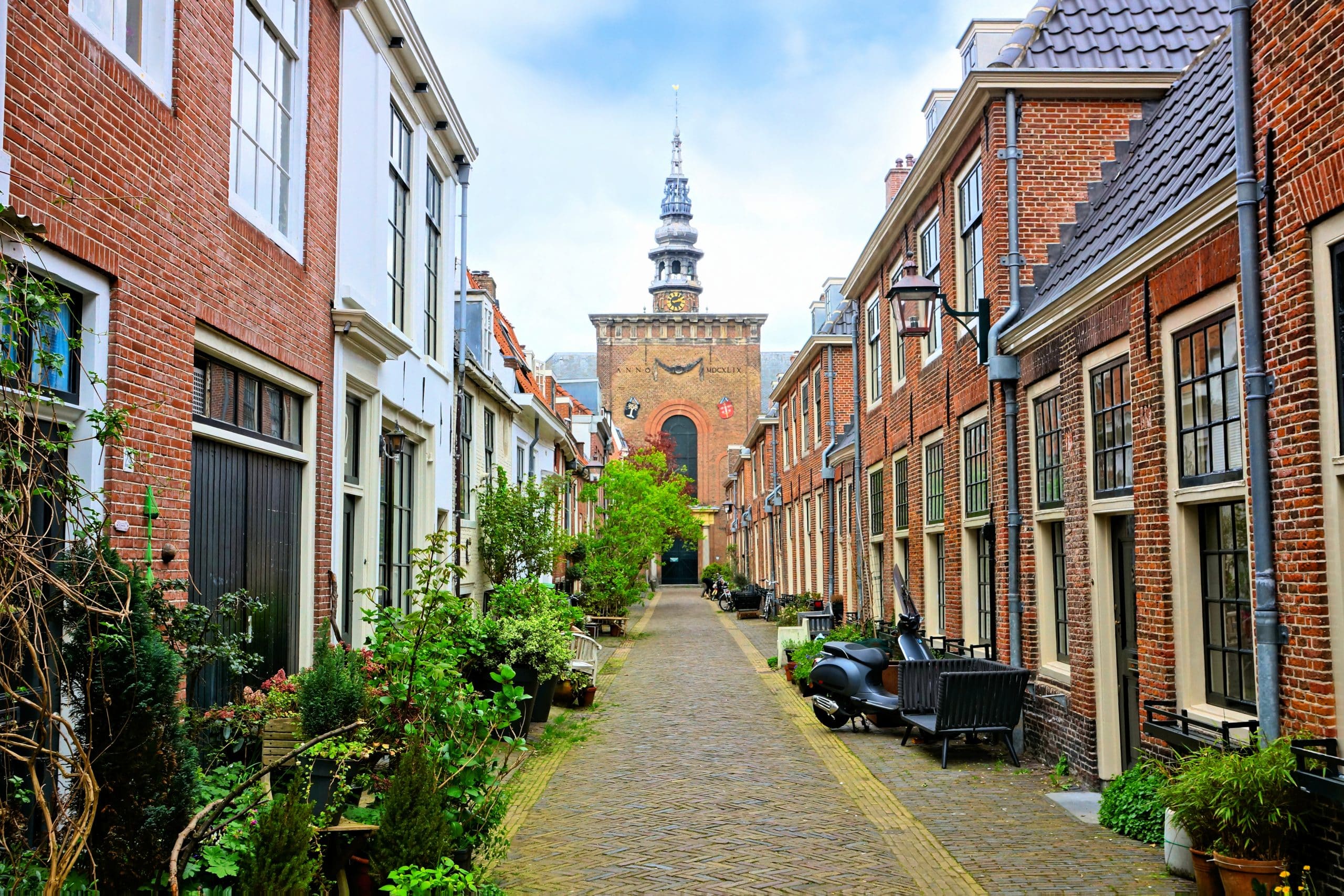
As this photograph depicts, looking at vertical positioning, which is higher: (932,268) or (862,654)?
(932,268)

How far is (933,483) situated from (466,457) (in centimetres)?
715

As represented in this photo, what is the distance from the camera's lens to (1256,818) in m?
5.53

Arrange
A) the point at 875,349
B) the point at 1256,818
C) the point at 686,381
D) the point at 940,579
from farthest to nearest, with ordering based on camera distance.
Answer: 1. the point at 686,381
2. the point at 875,349
3. the point at 940,579
4. the point at 1256,818

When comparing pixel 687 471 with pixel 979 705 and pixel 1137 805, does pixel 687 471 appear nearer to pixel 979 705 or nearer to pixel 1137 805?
pixel 979 705

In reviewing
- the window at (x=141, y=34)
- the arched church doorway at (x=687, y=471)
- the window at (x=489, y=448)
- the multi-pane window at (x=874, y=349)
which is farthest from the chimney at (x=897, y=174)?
the arched church doorway at (x=687, y=471)

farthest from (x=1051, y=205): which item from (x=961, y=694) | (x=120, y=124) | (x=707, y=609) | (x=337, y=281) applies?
(x=707, y=609)

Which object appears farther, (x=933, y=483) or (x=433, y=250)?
(x=933, y=483)

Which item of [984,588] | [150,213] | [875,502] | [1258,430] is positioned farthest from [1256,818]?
[875,502]

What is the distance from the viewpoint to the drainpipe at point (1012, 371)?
424 inches

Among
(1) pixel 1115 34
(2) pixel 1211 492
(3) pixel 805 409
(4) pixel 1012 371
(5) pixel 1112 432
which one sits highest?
(1) pixel 1115 34

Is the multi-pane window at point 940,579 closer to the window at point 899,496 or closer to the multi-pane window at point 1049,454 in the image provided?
the window at point 899,496

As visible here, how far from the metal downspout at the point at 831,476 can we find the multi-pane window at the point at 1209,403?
15.8 m

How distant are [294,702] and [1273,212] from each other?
6391mm

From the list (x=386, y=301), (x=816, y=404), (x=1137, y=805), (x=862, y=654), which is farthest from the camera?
(x=816, y=404)
